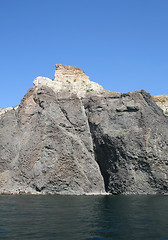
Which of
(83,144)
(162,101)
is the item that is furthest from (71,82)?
(162,101)

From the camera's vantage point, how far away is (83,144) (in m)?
62.3

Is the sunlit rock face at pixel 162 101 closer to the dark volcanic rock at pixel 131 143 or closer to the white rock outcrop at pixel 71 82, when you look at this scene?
the dark volcanic rock at pixel 131 143

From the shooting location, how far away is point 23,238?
46.2 ft

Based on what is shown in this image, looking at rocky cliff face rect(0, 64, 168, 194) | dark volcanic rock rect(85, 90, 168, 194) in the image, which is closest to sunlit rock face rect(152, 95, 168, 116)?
dark volcanic rock rect(85, 90, 168, 194)

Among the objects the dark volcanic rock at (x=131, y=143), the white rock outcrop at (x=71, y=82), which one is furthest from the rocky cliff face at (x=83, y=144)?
the white rock outcrop at (x=71, y=82)

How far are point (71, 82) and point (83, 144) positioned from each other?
2052 centimetres

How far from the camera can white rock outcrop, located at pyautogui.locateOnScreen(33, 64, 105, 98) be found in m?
70.9

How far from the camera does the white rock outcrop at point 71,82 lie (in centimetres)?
7094

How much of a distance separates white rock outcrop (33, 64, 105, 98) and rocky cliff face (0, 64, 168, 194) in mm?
1111

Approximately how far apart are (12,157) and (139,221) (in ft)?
143

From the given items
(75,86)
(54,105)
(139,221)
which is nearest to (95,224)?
(139,221)

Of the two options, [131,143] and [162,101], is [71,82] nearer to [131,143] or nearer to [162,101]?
[131,143]

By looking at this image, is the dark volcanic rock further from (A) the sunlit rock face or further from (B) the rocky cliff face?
(A) the sunlit rock face

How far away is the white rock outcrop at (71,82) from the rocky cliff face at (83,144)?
111 centimetres
